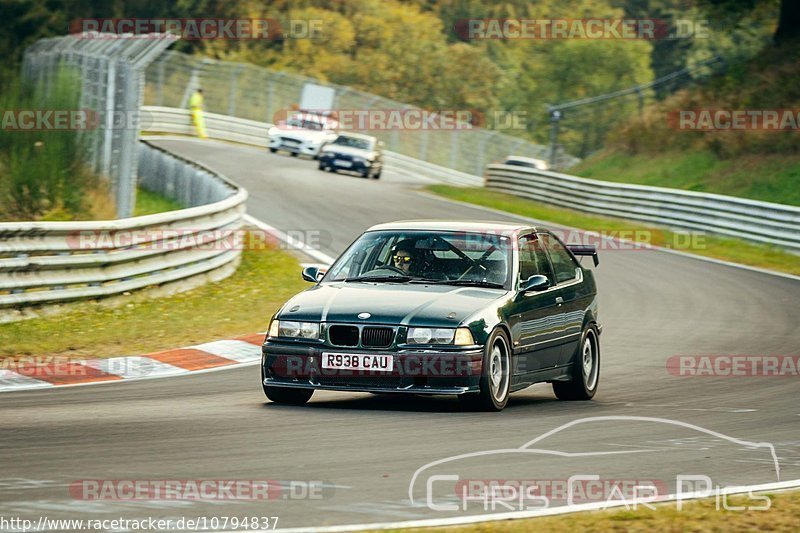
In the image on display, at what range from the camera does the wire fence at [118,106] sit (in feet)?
64.2

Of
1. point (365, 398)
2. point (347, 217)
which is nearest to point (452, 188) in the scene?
point (347, 217)

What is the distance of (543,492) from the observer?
6.46m

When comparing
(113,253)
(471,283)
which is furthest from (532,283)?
(113,253)

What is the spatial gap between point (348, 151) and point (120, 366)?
29433mm

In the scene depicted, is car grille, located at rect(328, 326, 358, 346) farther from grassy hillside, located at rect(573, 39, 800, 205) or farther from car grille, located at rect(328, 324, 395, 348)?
grassy hillside, located at rect(573, 39, 800, 205)

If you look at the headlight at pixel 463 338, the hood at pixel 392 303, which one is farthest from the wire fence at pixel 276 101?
the headlight at pixel 463 338

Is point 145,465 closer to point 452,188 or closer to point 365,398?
point 365,398

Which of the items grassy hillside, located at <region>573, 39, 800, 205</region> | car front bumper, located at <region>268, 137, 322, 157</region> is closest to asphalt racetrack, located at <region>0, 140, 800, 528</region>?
grassy hillside, located at <region>573, 39, 800, 205</region>

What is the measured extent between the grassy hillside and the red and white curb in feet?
68.2

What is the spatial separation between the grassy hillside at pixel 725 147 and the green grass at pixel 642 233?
11.7ft

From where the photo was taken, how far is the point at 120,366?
12031 millimetres

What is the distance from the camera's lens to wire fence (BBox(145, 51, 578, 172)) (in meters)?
52.4

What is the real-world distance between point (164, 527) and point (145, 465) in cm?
138

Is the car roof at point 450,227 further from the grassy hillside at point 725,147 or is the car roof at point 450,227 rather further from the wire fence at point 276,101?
the wire fence at point 276,101
